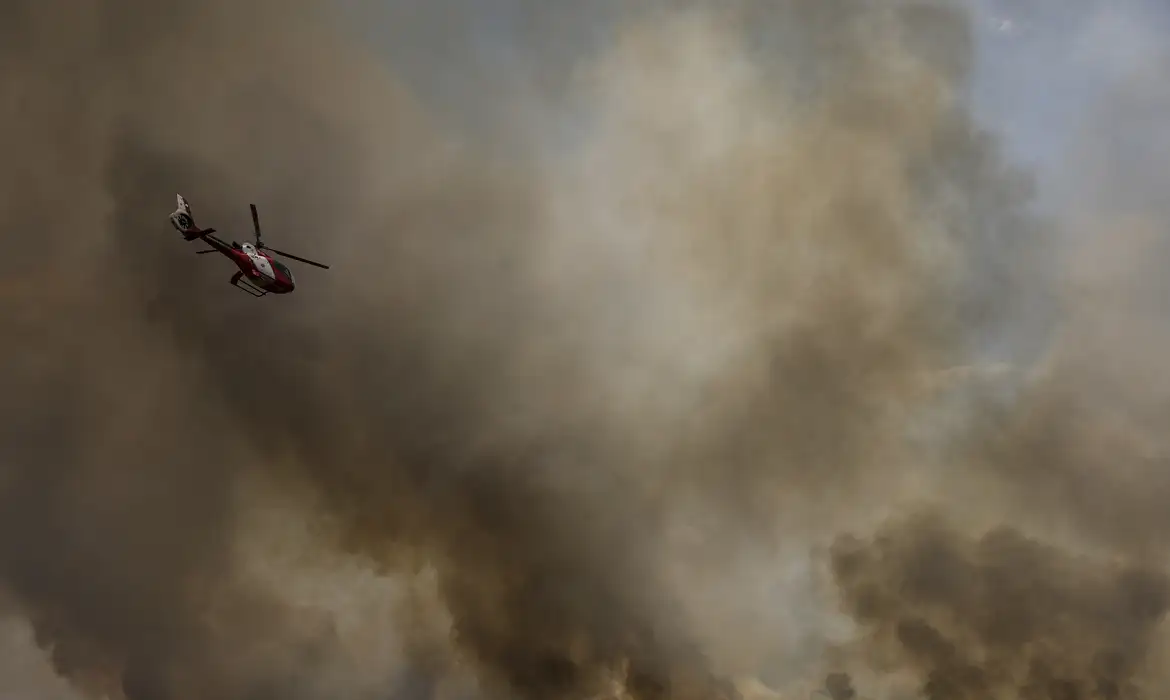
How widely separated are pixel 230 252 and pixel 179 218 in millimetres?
3035

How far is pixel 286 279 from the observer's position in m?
42.0

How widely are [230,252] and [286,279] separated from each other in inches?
132

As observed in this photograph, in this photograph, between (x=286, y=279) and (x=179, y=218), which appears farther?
(x=286, y=279)

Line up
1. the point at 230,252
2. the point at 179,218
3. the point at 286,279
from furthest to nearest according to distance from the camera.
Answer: the point at 286,279
the point at 230,252
the point at 179,218

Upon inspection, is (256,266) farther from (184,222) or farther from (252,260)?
(184,222)

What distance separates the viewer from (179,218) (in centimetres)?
3691

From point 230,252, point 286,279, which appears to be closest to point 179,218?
point 230,252

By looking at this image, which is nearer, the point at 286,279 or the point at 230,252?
the point at 230,252

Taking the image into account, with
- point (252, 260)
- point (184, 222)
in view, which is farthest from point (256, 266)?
point (184, 222)

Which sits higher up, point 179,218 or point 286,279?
point 286,279

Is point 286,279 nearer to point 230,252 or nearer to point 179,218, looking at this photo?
point 230,252

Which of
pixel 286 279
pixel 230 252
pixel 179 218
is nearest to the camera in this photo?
pixel 179 218
